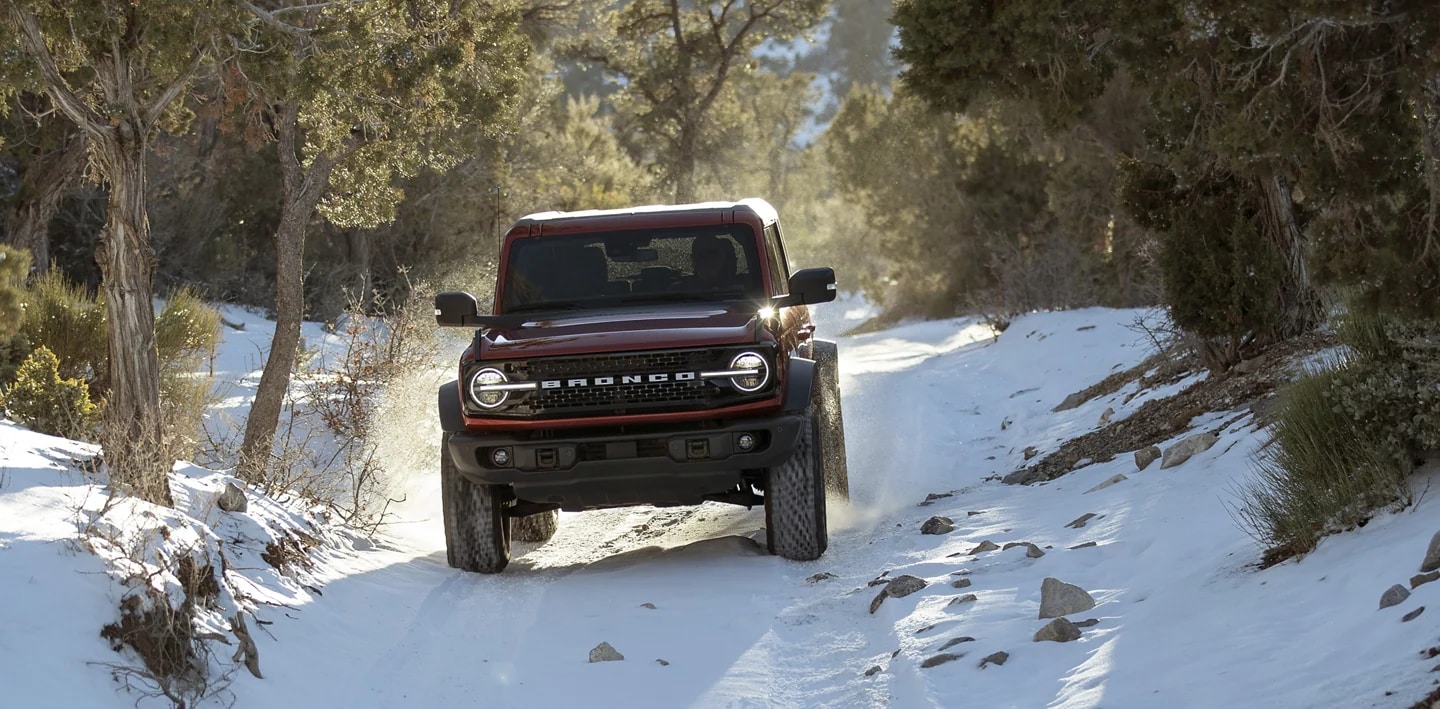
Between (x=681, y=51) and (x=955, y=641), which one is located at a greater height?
(x=681, y=51)

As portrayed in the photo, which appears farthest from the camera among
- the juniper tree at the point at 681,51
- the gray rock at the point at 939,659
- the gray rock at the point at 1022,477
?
the juniper tree at the point at 681,51

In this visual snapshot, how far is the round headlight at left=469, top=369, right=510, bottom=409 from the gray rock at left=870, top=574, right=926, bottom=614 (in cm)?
212

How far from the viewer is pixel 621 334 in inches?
313

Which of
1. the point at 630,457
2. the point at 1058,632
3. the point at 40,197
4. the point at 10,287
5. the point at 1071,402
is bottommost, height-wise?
the point at 1071,402

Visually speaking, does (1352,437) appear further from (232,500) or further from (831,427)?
(232,500)

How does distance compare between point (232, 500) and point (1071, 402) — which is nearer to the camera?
point (232, 500)

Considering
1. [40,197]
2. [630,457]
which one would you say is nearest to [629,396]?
[630,457]

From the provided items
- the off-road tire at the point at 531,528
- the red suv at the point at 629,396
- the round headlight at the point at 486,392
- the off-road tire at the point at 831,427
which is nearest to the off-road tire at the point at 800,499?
the red suv at the point at 629,396

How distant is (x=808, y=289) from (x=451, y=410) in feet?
6.59

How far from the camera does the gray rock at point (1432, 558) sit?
5.33 m

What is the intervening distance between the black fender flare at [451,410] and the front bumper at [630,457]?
0.16 metres

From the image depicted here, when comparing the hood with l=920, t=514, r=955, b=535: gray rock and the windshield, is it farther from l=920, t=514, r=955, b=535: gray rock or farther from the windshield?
l=920, t=514, r=955, b=535: gray rock

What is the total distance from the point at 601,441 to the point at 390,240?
1762 centimetres

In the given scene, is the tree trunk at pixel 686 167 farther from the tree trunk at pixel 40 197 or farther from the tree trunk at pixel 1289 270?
the tree trunk at pixel 1289 270
